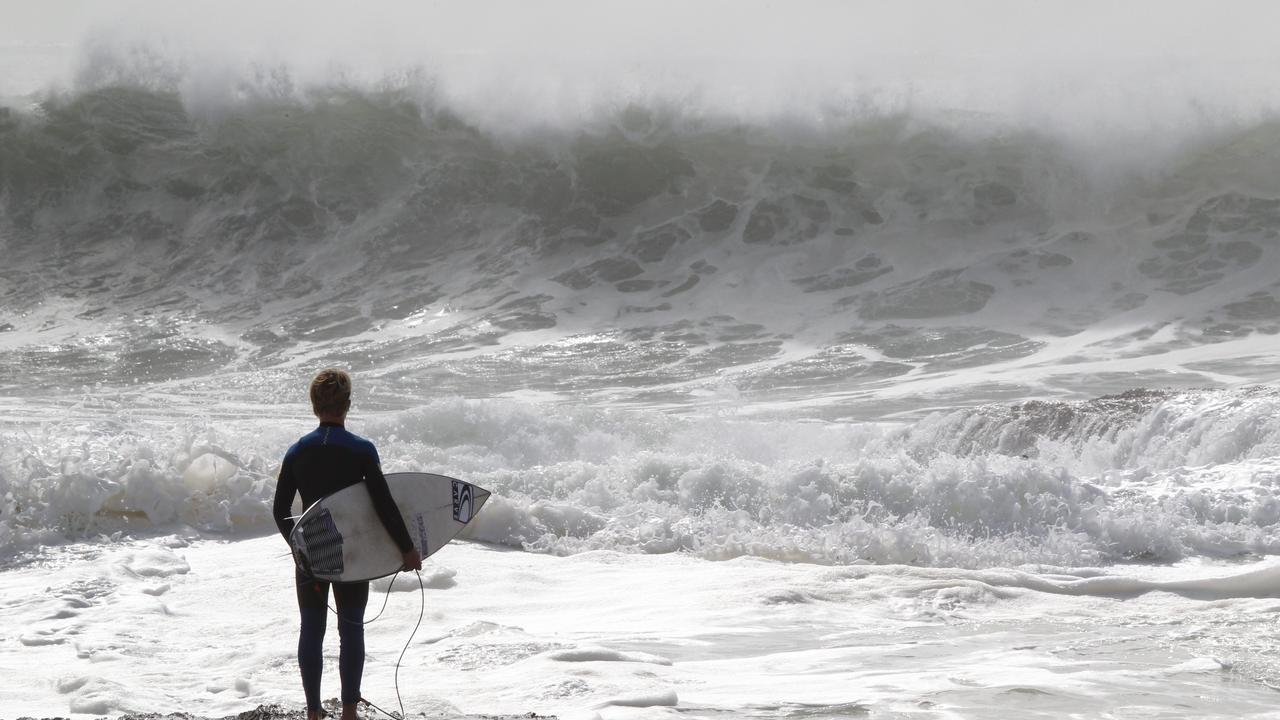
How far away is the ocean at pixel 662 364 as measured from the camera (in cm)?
436

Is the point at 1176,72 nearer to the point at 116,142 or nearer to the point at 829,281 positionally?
the point at 829,281

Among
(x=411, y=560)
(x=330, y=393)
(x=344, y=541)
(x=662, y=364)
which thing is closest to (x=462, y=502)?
(x=411, y=560)

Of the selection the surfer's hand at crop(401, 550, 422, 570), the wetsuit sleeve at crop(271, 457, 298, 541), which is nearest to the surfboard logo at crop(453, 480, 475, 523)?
the surfer's hand at crop(401, 550, 422, 570)

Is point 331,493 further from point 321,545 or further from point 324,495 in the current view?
point 321,545

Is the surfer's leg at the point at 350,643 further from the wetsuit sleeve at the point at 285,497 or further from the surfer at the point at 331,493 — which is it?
the wetsuit sleeve at the point at 285,497

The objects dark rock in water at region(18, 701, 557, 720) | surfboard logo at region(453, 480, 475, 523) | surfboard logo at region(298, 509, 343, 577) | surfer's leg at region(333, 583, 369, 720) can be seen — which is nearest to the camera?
surfboard logo at region(298, 509, 343, 577)

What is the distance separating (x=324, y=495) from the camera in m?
3.06

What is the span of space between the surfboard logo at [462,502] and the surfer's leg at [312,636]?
1.43 ft

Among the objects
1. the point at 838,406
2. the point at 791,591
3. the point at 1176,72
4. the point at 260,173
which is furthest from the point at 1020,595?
the point at 1176,72

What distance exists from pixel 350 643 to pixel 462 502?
1.70ft

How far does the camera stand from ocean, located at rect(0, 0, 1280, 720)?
4355 mm

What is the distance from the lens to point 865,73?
21.3 metres

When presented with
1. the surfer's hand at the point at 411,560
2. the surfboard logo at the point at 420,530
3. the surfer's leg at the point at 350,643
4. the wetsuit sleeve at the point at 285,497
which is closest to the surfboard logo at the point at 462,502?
the surfboard logo at the point at 420,530

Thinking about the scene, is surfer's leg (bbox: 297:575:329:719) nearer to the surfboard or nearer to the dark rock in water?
the surfboard
